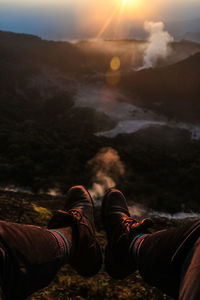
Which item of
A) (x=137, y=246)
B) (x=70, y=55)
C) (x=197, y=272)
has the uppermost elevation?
(x=70, y=55)

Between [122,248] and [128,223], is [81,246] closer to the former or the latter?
[122,248]

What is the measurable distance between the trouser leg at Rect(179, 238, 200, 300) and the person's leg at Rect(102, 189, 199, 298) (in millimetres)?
62

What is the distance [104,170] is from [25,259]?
6406mm

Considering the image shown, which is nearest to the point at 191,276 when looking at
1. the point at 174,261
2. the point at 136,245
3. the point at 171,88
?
the point at 174,261

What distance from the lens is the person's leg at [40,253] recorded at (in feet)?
3.95

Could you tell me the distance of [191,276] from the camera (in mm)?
1082

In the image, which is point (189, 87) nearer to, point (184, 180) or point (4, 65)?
point (184, 180)

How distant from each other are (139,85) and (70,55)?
A: 99.6 feet

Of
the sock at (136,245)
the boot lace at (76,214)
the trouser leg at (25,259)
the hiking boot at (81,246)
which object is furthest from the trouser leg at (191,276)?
the boot lace at (76,214)

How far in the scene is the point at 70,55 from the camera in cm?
5609

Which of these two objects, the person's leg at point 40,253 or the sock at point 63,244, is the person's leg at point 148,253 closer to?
the person's leg at point 40,253

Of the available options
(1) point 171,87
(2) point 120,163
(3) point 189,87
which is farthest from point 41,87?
(2) point 120,163

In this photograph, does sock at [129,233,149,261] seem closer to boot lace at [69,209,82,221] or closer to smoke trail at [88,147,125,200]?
boot lace at [69,209,82,221]

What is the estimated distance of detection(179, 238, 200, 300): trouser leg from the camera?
98 cm
